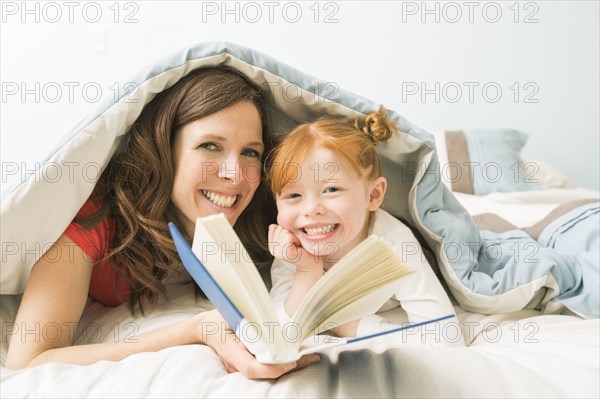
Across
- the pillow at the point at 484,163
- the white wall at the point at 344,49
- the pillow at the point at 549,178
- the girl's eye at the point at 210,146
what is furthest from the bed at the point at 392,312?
the white wall at the point at 344,49

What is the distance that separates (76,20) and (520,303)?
2038 millimetres

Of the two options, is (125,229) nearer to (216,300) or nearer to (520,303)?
(216,300)

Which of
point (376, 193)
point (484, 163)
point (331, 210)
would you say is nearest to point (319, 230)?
point (331, 210)

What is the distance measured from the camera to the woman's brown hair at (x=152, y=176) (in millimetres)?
954

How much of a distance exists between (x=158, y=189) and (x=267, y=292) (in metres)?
0.45

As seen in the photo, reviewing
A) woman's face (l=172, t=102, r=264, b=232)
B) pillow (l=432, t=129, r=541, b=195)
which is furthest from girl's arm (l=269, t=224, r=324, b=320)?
pillow (l=432, t=129, r=541, b=195)

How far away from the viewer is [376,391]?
1.96 feet

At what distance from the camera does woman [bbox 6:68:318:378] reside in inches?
35.6

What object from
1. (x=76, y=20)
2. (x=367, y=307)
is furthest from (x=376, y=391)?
(x=76, y=20)

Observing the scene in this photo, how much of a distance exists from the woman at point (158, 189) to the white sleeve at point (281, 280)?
0.14 m

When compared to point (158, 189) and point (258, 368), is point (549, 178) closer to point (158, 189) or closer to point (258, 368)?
point (158, 189)

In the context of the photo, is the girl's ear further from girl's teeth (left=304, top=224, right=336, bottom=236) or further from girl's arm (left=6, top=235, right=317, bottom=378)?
girl's arm (left=6, top=235, right=317, bottom=378)

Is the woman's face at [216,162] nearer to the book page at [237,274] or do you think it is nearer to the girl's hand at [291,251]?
the girl's hand at [291,251]

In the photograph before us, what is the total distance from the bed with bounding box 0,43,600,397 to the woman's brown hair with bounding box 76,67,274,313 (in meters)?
0.03
